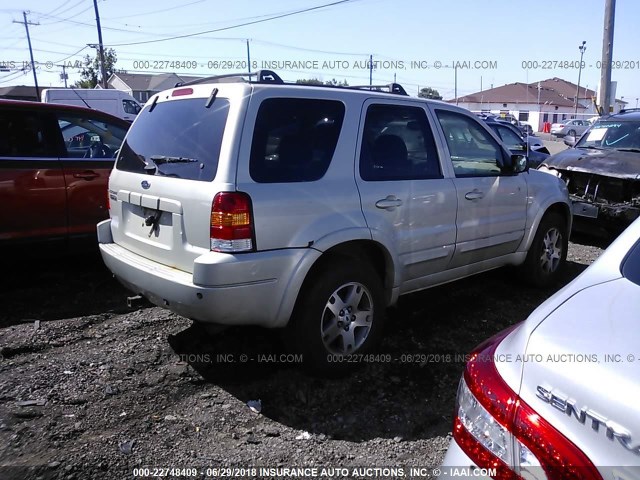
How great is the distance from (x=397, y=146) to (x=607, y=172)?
15.2 feet

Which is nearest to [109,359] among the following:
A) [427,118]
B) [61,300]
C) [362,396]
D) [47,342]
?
[47,342]

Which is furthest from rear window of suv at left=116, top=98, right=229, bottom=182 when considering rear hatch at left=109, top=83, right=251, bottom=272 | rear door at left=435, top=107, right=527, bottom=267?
rear door at left=435, top=107, right=527, bottom=267

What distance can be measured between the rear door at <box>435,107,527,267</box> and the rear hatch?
6.37ft

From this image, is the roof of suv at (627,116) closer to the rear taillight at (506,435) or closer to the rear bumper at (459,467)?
the rear taillight at (506,435)

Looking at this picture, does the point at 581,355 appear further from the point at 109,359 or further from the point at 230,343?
the point at 109,359

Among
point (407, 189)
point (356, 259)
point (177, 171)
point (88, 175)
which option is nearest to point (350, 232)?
point (356, 259)

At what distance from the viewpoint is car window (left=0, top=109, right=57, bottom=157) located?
4984mm

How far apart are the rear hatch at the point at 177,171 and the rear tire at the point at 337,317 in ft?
2.51

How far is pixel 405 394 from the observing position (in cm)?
350

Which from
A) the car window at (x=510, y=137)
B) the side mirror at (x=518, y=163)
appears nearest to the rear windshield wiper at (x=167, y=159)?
the side mirror at (x=518, y=163)

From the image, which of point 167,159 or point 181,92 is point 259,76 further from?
point 167,159

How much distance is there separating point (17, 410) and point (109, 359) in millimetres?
729

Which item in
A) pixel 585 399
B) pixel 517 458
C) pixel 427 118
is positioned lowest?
pixel 517 458

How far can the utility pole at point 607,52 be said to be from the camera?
47.4 ft
